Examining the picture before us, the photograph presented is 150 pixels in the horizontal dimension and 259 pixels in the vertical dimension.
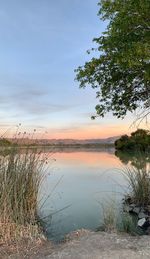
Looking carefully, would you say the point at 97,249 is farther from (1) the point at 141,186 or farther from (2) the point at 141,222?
(1) the point at 141,186

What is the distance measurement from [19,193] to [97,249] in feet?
7.41

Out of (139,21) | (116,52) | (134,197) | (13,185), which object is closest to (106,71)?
(116,52)

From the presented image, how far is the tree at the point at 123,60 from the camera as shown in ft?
38.5

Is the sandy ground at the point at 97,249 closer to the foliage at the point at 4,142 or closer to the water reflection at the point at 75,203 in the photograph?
the water reflection at the point at 75,203

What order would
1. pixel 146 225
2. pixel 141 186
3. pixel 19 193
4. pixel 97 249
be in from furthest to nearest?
pixel 141 186
pixel 146 225
pixel 19 193
pixel 97 249

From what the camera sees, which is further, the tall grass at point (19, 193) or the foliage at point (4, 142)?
the foliage at point (4, 142)

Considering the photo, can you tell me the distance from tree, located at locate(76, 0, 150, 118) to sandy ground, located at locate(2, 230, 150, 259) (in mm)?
5829

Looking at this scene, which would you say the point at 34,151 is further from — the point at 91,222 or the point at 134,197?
the point at 134,197

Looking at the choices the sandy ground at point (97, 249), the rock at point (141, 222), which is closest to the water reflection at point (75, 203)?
the rock at point (141, 222)

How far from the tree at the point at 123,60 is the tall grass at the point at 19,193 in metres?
4.56

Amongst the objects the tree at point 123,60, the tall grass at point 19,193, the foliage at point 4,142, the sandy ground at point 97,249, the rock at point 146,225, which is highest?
the tree at point 123,60

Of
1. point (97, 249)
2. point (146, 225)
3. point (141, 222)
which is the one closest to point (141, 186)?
point (141, 222)

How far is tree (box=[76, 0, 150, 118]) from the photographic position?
38.5ft

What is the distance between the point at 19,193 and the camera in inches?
308
